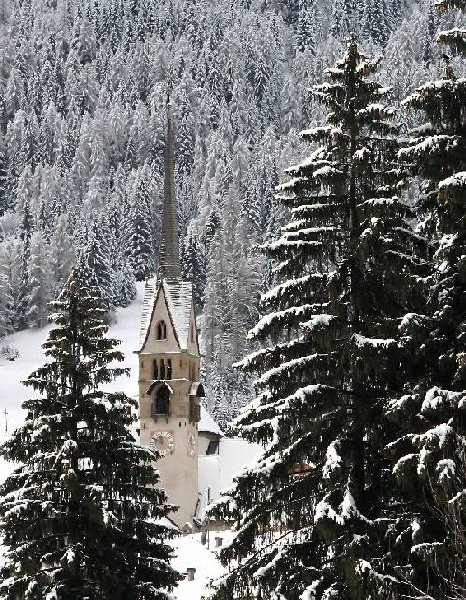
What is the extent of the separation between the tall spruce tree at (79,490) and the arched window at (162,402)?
5610 cm

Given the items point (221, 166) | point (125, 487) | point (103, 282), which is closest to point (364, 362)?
point (125, 487)

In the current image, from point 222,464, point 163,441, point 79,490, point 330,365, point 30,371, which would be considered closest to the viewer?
point 330,365

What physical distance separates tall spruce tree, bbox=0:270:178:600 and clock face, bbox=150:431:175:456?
180ft

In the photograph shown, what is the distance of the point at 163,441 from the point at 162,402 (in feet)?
8.61

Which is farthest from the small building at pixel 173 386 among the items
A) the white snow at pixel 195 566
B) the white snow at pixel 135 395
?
the white snow at pixel 195 566

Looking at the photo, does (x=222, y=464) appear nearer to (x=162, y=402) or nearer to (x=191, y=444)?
(x=191, y=444)

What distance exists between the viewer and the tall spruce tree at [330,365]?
60.5 ft

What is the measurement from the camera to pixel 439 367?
60.4 ft

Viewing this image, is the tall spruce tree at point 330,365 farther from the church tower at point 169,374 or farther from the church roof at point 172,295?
the church roof at point 172,295

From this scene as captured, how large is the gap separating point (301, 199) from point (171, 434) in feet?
201

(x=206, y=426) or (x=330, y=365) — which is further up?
(x=330, y=365)

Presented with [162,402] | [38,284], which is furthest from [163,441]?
[38,284]

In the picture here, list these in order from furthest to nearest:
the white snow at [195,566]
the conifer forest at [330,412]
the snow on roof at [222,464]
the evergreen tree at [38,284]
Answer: the evergreen tree at [38,284] → the snow on roof at [222,464] → the white snow at [195,566] → the conifer forest at [330,412]

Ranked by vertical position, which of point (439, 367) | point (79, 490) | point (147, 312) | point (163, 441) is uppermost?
point (147, 312)
